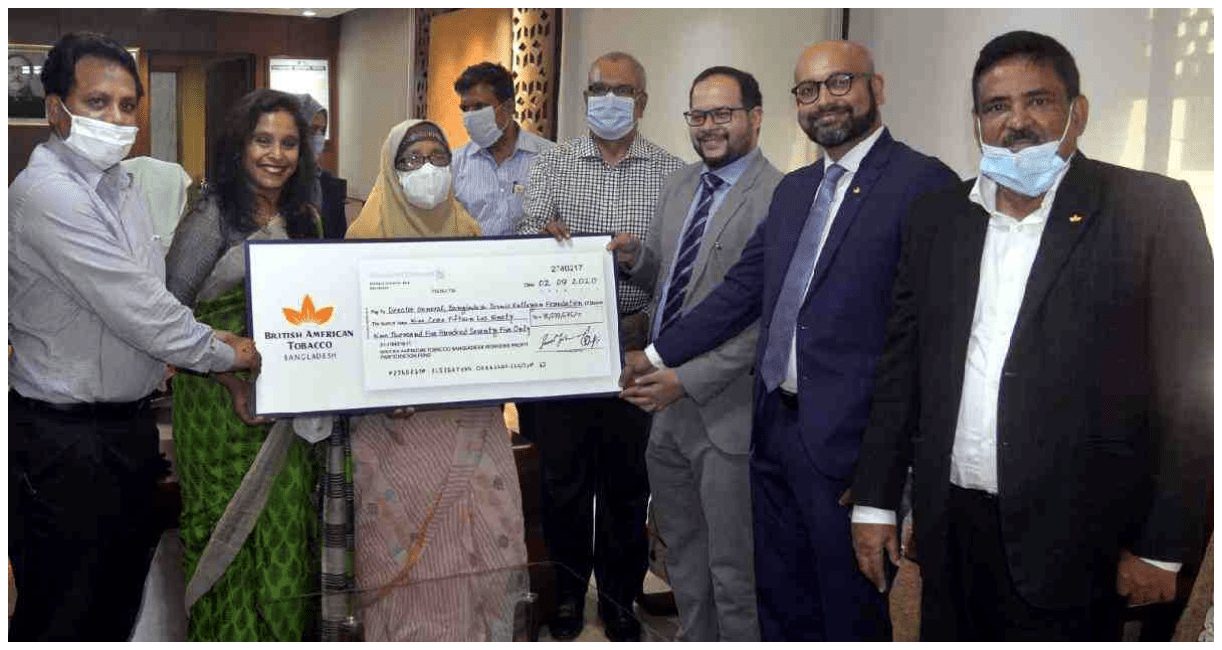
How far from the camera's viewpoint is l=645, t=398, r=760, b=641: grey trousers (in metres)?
2.86

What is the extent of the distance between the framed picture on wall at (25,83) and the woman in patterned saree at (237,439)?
9.61 metres

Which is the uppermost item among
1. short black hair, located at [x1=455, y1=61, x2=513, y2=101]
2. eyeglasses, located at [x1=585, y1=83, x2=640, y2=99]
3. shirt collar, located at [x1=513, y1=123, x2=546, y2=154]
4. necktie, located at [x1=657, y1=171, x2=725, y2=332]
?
short black hair, located at [x1=455, y1=61, x2=513, y2=101]

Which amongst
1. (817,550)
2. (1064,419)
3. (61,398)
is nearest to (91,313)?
(61,398)

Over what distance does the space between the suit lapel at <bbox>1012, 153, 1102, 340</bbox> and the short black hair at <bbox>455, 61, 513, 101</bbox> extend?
268cm

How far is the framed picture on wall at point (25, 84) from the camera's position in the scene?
1109 cm

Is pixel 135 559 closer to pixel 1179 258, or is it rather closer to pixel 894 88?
pixel 1179 258

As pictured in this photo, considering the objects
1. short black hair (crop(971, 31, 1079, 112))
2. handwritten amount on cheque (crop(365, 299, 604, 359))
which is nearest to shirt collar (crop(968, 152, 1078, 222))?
short black hair (crop(971, 31, 1079, 112))

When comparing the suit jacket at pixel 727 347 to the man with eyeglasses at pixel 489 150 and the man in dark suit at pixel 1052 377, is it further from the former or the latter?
the man with eyeglasses at pixel 489 150

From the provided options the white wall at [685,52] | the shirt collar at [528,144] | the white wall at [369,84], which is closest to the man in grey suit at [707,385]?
the shirt collar at [528,144]

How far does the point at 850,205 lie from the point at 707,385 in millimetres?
619

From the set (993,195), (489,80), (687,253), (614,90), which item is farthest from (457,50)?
(993,195)

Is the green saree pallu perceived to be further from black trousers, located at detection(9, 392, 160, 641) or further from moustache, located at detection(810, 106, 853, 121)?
moustache, located at detection(810, 106, 853, 121)

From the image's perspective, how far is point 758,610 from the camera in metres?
2.73

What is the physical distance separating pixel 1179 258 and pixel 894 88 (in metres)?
2.82
